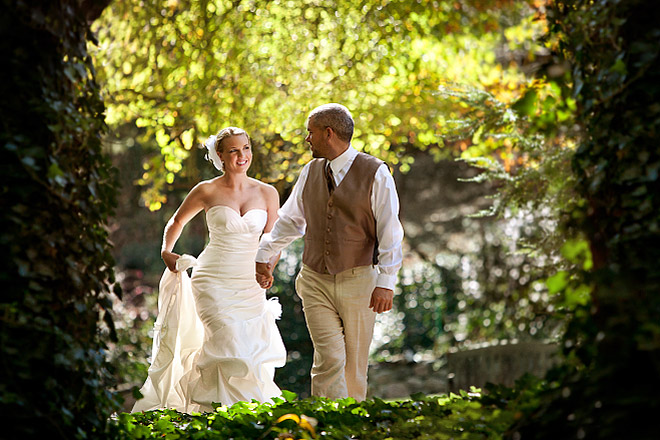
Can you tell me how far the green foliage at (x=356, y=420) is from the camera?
322 cm

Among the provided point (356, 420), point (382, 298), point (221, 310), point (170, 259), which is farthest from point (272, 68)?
point (356, 420)

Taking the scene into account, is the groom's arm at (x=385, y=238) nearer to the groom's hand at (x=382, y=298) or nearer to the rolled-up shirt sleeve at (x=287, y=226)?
the groom's hand at (x=382, y=298)

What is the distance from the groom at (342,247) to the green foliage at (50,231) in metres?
2.43

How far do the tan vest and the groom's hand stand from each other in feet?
0.94

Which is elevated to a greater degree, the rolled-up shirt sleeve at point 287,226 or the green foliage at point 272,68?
the green foliage at point 272,68

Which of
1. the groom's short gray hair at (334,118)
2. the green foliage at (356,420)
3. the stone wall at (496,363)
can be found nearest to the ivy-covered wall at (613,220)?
the green foliage at (356,420)

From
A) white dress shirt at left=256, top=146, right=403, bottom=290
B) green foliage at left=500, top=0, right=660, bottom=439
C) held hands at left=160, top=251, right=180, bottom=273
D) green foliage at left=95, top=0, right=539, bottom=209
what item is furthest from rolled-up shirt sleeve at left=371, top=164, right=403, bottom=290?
green foliage at left=95, top=0, right=539, bottom=209

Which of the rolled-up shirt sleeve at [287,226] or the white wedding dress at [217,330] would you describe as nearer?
the rolled-up shirt sleeve at [287,226]

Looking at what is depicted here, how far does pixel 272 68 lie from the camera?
389 inches

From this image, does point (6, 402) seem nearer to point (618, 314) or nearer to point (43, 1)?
point (43, 1)

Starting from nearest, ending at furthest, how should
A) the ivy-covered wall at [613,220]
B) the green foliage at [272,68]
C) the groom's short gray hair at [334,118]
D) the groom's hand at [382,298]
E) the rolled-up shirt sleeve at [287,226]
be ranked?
the ivy-covered wall at [613,220], the groom's hand at [382,298], the groom's short gray hair at [334,118], the rolled-up shirt sleeve at [287,226], the green foliage at [272,68]

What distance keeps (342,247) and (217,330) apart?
165cm

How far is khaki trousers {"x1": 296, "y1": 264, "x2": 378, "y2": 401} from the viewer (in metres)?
5.70

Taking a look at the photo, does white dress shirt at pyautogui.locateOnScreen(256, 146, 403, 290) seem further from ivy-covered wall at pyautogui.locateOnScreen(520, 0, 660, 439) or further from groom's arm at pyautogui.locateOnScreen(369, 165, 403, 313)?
ivy-covered wall at pyautogui.locateOnScreen(520, 0, 660, 439)
